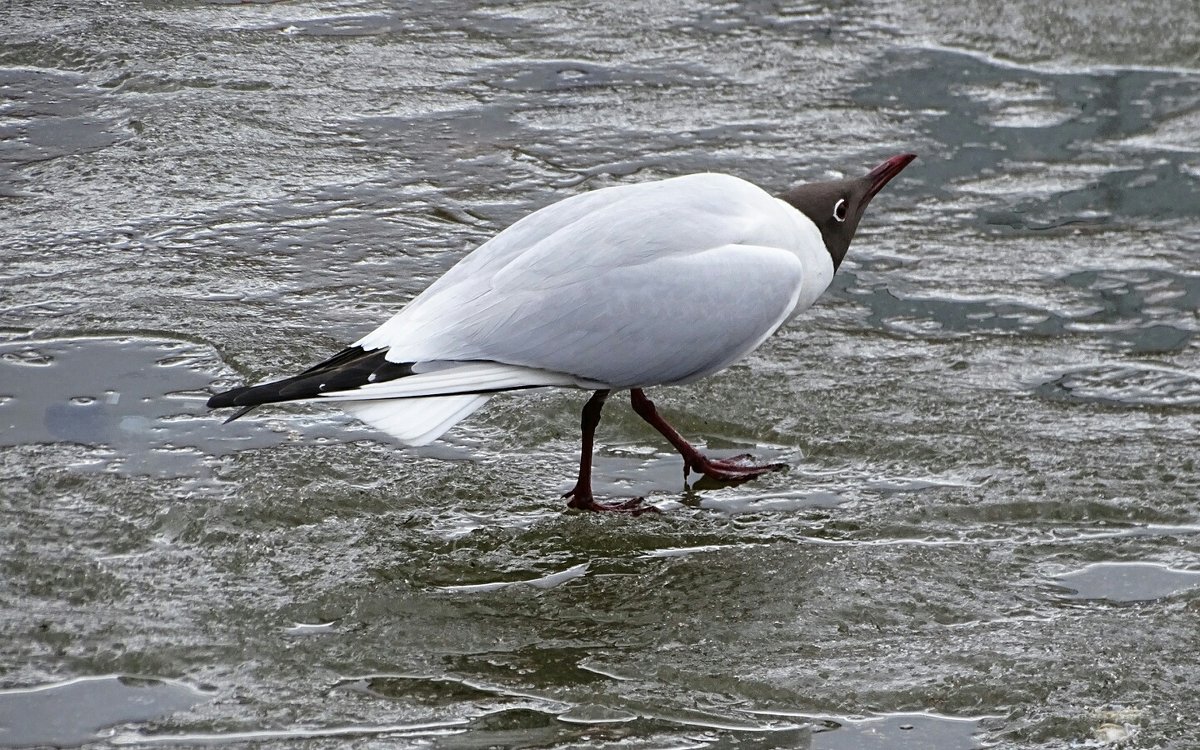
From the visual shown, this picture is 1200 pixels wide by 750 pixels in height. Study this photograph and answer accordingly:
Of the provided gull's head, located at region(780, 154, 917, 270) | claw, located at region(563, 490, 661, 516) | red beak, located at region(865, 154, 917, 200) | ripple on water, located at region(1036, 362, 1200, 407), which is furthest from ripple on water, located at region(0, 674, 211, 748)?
ripple on water, located at region(1036, 362, 1200, 407)

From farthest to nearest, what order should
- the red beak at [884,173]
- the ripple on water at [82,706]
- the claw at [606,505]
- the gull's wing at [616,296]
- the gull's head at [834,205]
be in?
the red beak at [884,173] < the gull's head at [834,205] < the claw at [606,505] < the gull's wing at [616,296] < the ripple on water at [82,706]

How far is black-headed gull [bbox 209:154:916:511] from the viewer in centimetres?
406

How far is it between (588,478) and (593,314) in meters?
0.49

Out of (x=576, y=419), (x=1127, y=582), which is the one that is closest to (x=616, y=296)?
(x=576, y=419)

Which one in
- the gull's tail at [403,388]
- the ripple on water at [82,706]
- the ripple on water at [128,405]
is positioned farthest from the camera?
the ripple on water at [128,405]

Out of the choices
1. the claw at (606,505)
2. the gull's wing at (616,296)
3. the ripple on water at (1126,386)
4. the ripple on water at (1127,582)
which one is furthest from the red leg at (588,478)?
the ripple on water at (1126,386)

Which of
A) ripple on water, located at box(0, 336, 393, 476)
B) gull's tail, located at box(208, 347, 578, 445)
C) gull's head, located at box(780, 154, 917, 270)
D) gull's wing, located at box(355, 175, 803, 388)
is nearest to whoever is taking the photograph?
gull's tail, located at box(208, 347, 578, 445)

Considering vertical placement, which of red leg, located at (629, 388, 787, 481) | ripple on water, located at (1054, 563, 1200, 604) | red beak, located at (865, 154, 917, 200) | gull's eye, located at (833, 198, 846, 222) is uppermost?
red beak, located at (865, 154, 917, 200)

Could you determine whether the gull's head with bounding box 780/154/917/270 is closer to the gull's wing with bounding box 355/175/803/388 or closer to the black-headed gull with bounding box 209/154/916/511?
the black-headed gull with bounding box 209/154/916/511

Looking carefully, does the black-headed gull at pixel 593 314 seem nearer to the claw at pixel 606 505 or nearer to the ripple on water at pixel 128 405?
the claw at pixel 606 505

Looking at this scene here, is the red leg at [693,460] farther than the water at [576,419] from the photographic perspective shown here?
Yes

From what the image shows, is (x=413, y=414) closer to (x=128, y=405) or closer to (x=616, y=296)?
(x=616, y=296)

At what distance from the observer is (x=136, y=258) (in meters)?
5.80

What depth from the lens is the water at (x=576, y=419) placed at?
350 centimetres
